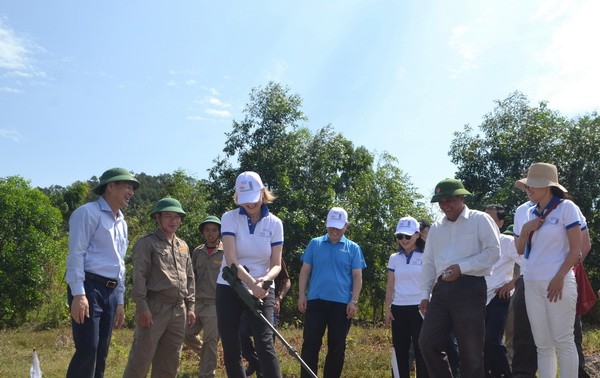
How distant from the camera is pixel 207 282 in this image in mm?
8312

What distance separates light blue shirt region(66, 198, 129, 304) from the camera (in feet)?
15.2

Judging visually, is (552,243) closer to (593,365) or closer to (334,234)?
(334,234)

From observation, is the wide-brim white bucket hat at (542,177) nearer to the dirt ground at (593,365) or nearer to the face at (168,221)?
the dirt ground at (593,365)

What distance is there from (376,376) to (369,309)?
17.3 m

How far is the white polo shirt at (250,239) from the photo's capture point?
197 inches

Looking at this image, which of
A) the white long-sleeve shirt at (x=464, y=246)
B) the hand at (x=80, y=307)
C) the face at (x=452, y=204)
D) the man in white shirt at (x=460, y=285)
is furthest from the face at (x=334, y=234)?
the hand at (x=80, y=307)

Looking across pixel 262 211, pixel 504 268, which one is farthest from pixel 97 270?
pixel 504 268

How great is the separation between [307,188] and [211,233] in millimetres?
→ 15613

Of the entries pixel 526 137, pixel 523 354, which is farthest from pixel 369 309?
pixel 523 354

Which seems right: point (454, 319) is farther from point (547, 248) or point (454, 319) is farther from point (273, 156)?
point (273, 156)

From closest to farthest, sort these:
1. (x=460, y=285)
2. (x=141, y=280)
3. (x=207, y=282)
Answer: (x=460, y=285) → (x=141, y=280) → (x=207, y=282)

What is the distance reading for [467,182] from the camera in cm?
2238

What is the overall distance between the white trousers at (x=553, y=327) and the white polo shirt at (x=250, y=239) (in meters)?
2.20

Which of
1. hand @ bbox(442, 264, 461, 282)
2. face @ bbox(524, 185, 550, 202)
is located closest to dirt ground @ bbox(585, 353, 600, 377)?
face @ bbox(524, 185, 550, 202)
